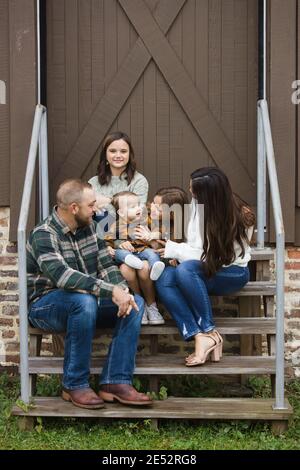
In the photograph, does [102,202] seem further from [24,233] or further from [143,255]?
[24,233]

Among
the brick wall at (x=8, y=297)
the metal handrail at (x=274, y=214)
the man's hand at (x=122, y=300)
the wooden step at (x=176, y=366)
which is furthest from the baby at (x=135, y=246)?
the brick wall at (x=8, y=297)

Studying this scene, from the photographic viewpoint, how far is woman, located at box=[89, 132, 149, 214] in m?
5.64

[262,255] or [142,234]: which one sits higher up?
[142,234]

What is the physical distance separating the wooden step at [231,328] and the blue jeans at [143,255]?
441 mm

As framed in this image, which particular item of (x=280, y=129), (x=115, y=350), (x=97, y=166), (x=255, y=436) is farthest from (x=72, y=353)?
(x=280, y=129)

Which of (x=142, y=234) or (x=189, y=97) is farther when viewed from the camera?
(x=189, y=97)

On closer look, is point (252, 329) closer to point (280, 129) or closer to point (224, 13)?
point (280, 129)

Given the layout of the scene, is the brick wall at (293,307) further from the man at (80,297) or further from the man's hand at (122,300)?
the man's hand at (122,300)

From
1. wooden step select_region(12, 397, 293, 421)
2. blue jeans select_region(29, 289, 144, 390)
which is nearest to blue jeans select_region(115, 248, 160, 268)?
blue jeans select_region(29, 289, 144, 390)

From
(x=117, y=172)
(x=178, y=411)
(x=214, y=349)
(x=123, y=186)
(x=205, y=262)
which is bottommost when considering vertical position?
(x=178, y=411)

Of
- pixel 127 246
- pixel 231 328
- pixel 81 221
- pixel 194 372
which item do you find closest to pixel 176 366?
pixel 194 372

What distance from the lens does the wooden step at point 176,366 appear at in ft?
15.8

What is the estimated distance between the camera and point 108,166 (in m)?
5.79

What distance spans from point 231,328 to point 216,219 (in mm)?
729
